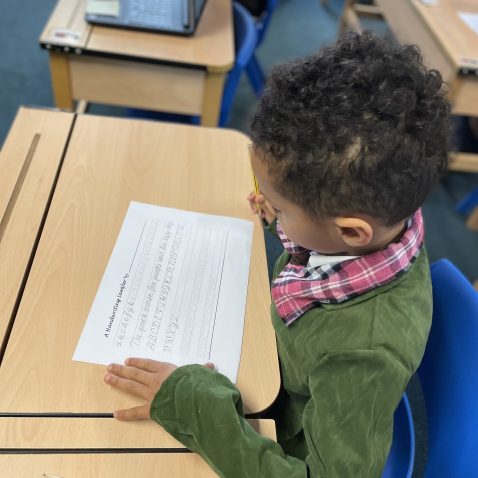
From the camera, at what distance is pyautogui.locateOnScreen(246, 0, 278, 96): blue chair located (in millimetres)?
2273

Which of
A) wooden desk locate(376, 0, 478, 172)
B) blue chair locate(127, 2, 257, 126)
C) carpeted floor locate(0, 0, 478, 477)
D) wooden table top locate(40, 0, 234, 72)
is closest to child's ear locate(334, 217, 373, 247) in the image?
carpeted floor locate(0, 0, 478, 477)

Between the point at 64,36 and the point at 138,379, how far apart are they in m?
1.14

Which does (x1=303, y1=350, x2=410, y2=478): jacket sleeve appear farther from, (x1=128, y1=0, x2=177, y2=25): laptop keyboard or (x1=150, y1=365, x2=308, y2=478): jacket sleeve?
(x1=128, y1=0, x2=177, y2=25): laptop keyboard

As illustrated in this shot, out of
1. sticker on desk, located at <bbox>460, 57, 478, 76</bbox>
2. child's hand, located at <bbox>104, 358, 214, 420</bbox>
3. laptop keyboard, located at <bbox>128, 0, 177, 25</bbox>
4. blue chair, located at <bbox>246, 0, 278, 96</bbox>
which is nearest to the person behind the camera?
child's hand, located at <bbox>104, 358, 214, 420</bbox>

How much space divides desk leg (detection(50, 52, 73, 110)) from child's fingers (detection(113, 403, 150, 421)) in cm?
116

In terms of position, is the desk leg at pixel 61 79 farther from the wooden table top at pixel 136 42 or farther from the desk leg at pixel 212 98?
the desk leg at pixel 212 98

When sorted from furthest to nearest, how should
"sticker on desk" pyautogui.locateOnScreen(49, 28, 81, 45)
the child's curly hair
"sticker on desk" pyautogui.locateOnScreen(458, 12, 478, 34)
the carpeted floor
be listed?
the carpeted floor
"sticker on desk" pyautogui.locateOnScreen(458, 12, 478, 34)
"sticker on desk" pyautogui.locateOnScreen(49, 28, 81, 45)
the child's curly hair

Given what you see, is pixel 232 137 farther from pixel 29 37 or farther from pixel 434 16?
pixel 29 37

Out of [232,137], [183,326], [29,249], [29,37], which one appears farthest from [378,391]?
[29,37]

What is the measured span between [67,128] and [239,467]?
0.79 metres

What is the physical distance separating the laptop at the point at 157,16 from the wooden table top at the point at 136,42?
19 millimetres

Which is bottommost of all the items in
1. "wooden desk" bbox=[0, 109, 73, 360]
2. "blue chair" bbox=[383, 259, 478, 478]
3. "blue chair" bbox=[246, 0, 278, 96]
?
"blue chair" bbox=[246, 0, 278, 96]

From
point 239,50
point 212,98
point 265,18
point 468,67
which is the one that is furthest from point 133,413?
point 265,18

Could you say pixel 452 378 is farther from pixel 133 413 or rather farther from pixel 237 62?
pixel 237 62
